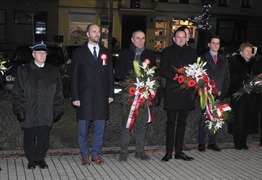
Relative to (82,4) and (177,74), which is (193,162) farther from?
(82,4)

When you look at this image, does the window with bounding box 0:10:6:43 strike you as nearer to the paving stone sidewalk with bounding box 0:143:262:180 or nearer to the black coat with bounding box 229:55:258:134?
the paving stone sidewalk with bounding box 0:143:262:180

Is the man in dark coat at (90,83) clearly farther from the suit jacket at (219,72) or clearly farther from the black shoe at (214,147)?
the black shoe at (214,147)

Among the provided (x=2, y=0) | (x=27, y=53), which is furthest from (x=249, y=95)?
(x=2, y=0)

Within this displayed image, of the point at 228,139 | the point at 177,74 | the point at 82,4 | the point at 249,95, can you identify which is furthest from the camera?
the point at 82,4

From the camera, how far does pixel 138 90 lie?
7.23m

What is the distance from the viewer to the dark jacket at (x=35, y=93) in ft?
22.1

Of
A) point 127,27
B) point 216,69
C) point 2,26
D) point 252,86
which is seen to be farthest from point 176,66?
point 127,27

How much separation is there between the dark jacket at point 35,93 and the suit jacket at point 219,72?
2968 millimetres

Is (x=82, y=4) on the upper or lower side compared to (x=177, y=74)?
upper

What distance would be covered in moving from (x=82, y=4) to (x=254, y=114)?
28.8m

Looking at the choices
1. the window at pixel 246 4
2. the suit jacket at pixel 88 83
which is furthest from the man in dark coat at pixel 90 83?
the window at pixel 246 4

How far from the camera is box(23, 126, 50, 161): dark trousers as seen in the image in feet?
22.7

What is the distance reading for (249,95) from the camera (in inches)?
340

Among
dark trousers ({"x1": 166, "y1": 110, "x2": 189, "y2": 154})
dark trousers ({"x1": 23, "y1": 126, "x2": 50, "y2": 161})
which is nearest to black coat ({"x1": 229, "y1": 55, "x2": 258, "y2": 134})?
dark trousers ({"x1": 166, "y1": 110, "x2": 189, "y2": 154})
